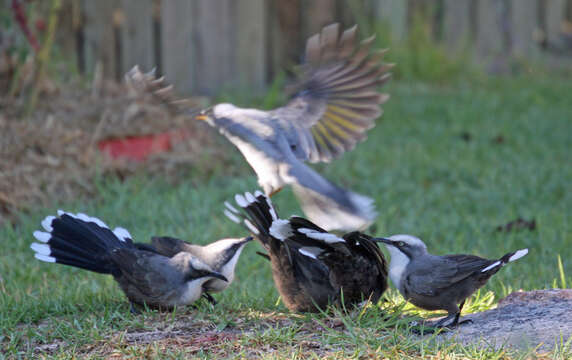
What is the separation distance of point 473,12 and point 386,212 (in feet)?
20.7

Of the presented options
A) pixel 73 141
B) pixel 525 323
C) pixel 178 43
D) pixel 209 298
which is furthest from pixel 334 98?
pixel 178 43

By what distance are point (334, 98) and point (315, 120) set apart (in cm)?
16

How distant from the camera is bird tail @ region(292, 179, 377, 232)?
3.01 metres

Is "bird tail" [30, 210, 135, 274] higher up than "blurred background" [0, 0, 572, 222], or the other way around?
"blurred background" [0, 0, 572, 222]

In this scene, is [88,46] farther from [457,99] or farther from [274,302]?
[274,302]

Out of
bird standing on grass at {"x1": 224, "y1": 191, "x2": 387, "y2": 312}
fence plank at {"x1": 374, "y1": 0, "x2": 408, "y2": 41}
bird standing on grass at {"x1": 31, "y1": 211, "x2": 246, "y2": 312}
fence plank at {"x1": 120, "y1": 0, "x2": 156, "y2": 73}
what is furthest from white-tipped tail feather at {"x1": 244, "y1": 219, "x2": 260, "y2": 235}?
fence plank at {"x1": 374, "y1": 0, "x2": 408, "y2": 41}

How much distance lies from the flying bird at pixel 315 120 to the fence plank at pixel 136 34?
5408 millimetres

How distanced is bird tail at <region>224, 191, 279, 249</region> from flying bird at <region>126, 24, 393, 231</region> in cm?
13

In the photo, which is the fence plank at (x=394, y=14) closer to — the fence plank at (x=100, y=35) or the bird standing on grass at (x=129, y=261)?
the fence plank at (x=100, y=35)

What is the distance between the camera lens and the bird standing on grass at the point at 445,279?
11.6 feet

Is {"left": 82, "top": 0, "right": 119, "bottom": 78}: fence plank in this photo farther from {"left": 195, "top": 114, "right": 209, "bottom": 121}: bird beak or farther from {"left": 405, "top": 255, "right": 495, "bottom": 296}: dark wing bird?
{"left": 405, "top": 255, "right": 495, "bottom": 296}: dark wing bird

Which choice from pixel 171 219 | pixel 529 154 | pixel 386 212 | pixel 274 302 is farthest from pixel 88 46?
pixel 274 302

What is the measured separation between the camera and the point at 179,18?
9578 millimetres

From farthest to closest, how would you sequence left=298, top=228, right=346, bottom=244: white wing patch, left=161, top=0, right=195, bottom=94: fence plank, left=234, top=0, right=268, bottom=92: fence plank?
left=234, top=0, right=268, bottom=92: fence plank < left=161, top=0, right=195, bottom=94: fence plank < left=298, top=228, right=346, bottom=244: white wing patch
